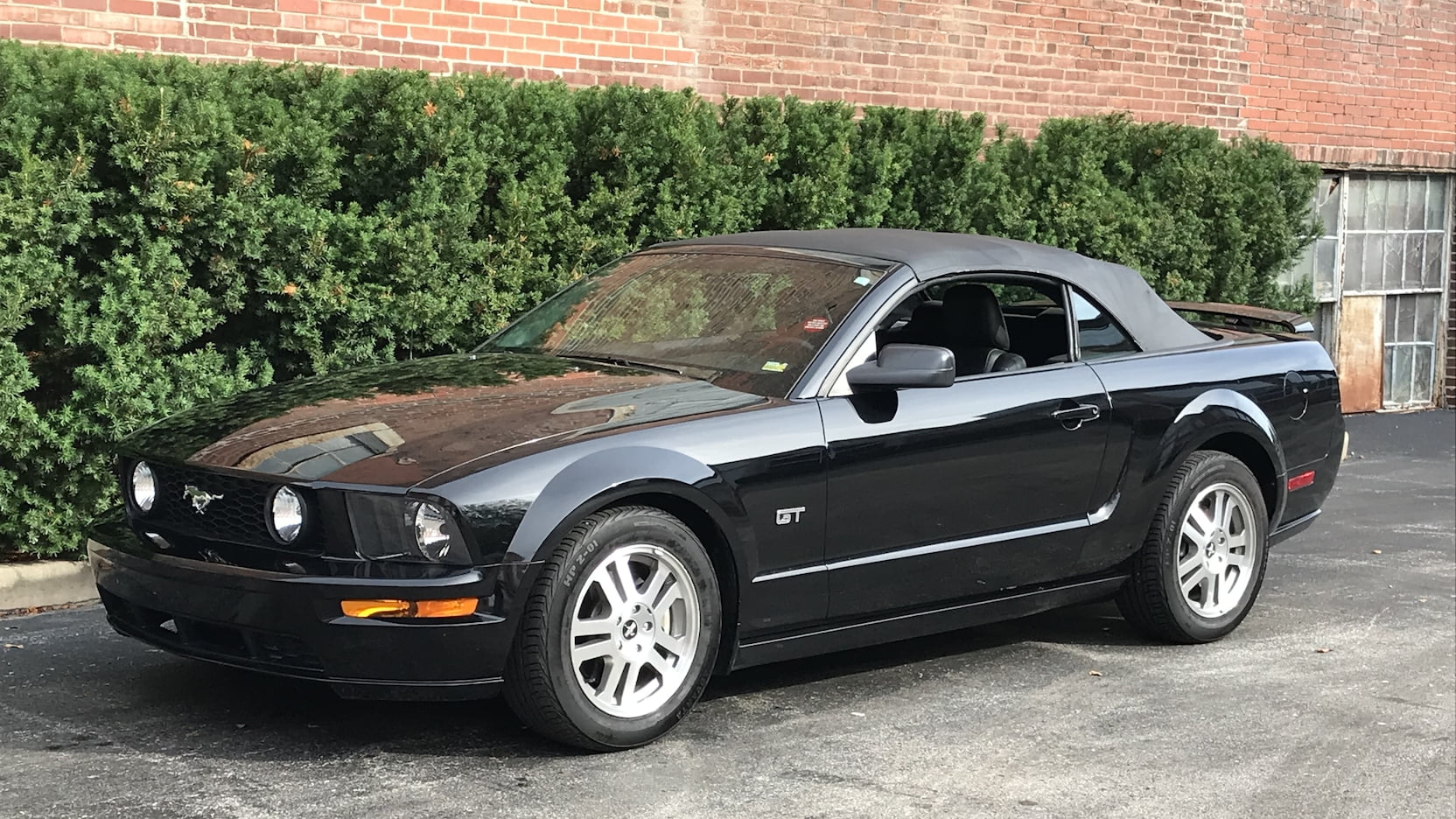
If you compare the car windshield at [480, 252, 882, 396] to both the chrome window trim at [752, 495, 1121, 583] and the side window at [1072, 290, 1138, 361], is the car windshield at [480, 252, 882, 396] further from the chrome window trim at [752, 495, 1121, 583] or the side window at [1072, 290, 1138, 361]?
the side window at [1072, 290, 1138, 361]

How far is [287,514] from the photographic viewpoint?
4.77 meters

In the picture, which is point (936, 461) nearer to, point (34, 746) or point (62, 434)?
point (34, 746)

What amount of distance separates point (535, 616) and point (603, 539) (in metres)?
0.29

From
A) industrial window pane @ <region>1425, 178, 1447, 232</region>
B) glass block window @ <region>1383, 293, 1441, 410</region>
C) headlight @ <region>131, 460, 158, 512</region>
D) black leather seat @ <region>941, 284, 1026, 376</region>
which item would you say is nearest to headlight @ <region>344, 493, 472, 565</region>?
headlight @ <region>131, 460, 158, 512</region>

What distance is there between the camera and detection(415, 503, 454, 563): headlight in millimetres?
4688

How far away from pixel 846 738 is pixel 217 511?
6.47 ft

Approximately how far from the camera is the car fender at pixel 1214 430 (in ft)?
21.6

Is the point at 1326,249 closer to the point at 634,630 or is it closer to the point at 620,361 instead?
the point at 620,361

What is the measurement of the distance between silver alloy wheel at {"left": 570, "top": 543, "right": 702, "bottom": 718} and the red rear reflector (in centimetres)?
313

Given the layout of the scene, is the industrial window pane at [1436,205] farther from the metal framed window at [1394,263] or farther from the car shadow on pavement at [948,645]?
the car shadow on pavement at [948,645]

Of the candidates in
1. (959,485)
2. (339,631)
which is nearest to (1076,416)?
(959,485)

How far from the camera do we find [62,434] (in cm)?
729

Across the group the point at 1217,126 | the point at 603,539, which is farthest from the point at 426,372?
the point at 1217,126

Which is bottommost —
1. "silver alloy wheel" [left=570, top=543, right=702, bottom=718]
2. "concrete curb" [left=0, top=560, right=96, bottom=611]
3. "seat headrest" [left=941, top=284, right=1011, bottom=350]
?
"concrete curb" [left=0, top=560, right=96, bottom=611]
